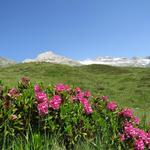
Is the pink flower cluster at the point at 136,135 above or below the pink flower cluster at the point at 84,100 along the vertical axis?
below

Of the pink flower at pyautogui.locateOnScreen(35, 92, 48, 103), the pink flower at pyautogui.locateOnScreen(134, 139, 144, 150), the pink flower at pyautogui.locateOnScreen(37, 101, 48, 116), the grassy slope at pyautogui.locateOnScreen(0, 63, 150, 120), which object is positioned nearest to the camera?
the pink flower at pyautogui.locateOnScreen(37, 101, 48, 116)

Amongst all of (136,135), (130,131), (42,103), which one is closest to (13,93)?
(42,103)

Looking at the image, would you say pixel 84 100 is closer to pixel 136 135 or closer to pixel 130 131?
pixel 130 131

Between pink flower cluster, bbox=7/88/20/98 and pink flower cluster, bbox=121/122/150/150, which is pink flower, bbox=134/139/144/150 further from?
pink flower cluster, bbox=7/88/20/98

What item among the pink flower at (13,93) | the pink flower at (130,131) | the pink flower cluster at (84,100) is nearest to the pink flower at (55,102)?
the pink flower at (13,93)

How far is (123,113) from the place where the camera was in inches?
466

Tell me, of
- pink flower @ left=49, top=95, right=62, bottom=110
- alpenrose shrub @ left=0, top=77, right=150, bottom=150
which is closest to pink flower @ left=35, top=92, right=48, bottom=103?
alpenrose shrub @ left=0, top=77, right=150, bottom=150

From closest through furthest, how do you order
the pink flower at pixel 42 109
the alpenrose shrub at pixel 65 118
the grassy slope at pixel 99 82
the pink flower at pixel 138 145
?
the alpenrose shrub at pixel 65 118 → the pink flower at pixel 42 109 → the pink flower at pixel 138 145 → the grassy slope at pixel 99 82

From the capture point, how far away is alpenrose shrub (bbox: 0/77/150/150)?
9.49 meters

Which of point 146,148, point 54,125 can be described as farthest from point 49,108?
point 146,148

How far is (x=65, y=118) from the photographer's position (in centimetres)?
1015

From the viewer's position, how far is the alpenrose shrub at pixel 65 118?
374 inches

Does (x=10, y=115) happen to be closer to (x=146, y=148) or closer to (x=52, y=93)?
(x=52, y=93)

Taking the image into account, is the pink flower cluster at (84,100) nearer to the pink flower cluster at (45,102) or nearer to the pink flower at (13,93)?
the pink flower cluster at (45,102)
